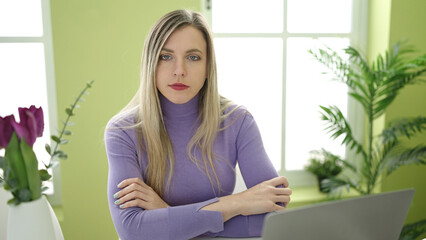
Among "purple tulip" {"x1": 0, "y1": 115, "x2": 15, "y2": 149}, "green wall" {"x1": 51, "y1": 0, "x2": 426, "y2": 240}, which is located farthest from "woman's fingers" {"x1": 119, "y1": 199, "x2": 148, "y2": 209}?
"green wall" {"x1": 51, "y1": 0, "x2": 426, "y2": 240}

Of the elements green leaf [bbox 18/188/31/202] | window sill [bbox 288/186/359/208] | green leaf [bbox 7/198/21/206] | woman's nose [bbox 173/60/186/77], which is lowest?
window sill [bbox 288/186/359/208]

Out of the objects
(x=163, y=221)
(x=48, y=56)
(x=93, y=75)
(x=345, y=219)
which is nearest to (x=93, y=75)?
(x=93, y=75)

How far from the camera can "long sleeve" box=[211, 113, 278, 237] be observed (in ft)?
4.27

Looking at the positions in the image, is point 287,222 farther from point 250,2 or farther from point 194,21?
point 250,2

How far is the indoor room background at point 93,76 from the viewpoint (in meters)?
2.31

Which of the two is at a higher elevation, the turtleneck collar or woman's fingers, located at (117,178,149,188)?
the turtleneck collar

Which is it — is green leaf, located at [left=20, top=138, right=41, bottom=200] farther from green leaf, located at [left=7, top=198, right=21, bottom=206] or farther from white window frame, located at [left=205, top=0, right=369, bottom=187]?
white window frame, located at [left=205, top=0, right=369, bottom=187]

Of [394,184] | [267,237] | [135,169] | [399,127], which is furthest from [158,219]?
[394,184]

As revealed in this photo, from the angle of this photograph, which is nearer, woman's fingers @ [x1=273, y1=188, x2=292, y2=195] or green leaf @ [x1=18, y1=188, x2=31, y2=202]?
green leaf @ [x1=18, y1=188, x2=31, y2=202]

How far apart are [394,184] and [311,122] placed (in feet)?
2.61

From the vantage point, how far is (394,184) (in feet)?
9.66

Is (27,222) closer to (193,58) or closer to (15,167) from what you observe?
(15,167)

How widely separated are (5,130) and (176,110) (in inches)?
33.9

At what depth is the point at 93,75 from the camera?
7.77ft
